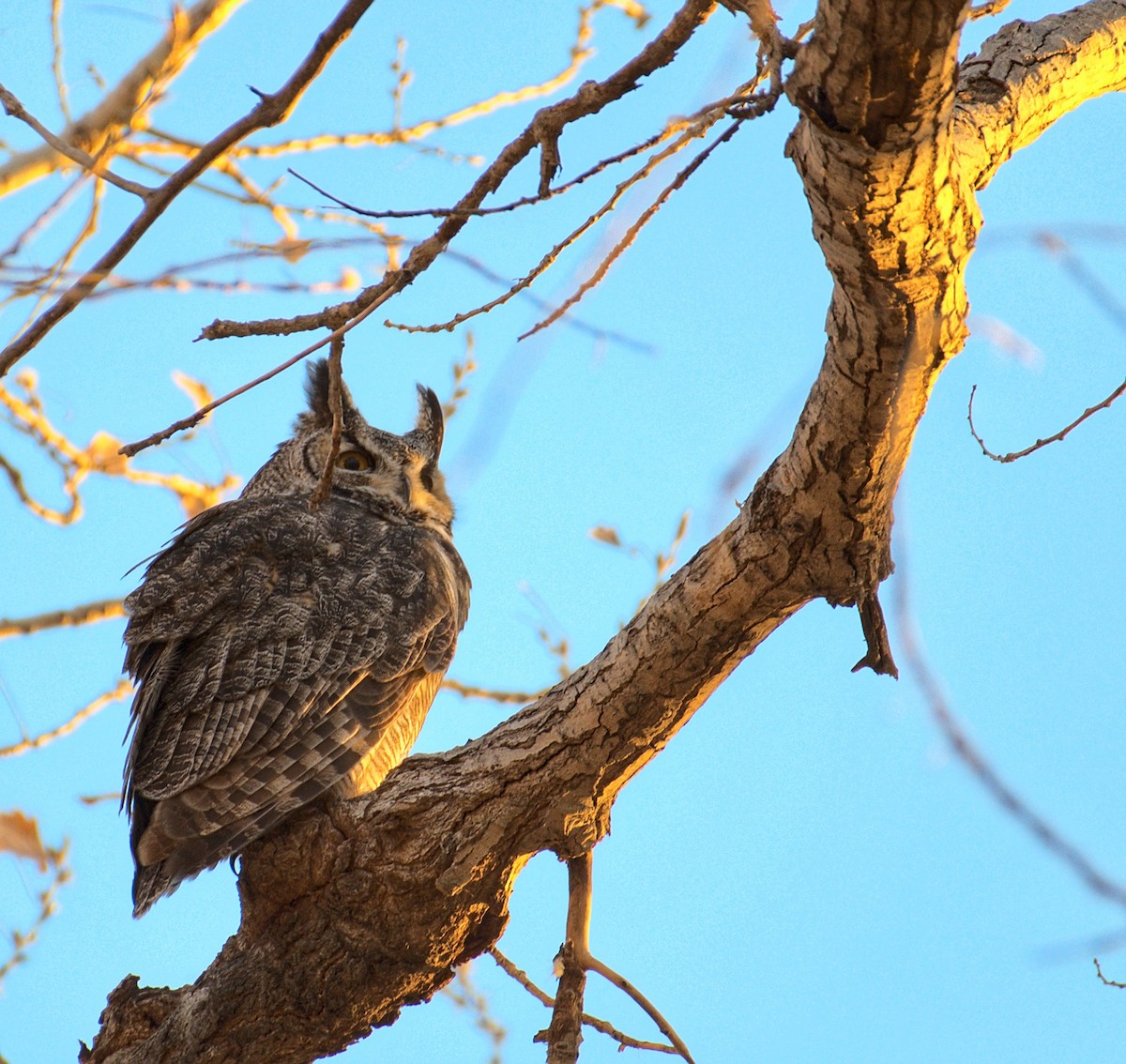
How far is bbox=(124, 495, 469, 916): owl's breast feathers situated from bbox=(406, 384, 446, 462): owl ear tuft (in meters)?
0.76

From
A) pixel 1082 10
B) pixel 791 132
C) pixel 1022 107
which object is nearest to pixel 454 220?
pixel 791 132

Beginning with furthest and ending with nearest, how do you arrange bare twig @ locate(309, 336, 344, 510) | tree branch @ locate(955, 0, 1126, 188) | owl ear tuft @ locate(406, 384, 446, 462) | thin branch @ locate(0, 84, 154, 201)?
owl ear tuft @ locate(406, 384, 446, 462)
tree branch @ locate(955, 0, 1126, 188)
bare twig @ locate(309, 336, 344, 510)
thin branch @ locate(0, 84, 154, 201)

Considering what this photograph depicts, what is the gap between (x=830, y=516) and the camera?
2.29m

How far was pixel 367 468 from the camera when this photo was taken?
13.7 ft

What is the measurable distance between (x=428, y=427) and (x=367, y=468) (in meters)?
0.44

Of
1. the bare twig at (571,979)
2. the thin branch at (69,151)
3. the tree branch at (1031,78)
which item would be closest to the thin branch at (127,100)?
the thin branch at (69,151)

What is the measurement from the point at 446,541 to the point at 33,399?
173 cm

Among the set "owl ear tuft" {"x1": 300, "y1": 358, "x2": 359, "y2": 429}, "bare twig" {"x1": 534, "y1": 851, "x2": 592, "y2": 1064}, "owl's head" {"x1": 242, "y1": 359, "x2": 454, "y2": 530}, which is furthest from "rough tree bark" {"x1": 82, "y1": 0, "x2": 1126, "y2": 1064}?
"owl ear tuft" {"x1": 300, "y1": 358, "x2": 359, "y2": 429}

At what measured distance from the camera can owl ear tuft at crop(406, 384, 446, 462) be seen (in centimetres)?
442

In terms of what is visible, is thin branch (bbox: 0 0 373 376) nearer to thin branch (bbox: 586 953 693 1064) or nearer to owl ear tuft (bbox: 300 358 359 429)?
thin branch (bbox: 586 953 693 1064)

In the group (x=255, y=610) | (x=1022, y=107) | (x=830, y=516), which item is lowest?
(x=830, y=516)

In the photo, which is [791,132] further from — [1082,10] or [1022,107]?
[1082,10]

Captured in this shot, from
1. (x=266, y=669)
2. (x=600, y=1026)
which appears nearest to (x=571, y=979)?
(x=600, y=1026)

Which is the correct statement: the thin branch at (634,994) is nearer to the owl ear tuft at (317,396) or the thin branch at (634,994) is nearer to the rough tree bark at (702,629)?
the rough tree bark at (702,629)
